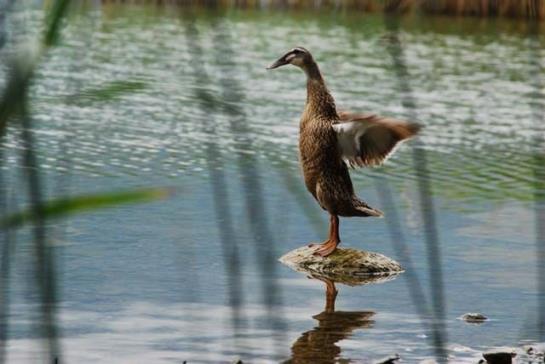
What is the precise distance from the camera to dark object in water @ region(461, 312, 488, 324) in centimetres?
601

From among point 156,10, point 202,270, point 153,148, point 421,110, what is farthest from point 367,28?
point 202,270

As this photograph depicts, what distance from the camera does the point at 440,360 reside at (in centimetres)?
496

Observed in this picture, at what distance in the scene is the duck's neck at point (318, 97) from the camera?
6.89 meters

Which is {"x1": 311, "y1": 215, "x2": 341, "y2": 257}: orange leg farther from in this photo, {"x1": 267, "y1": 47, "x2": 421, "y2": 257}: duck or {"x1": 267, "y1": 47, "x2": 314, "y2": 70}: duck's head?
{"x1": 267, "y1": 47, "x2": 314, "y2": 70}: duck's head

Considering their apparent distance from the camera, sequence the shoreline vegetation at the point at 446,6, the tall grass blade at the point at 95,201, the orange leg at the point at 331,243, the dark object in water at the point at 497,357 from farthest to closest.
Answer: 1. the shoreline vegetation at the point at 446,6
2. the orange leg at the point at 331,243
3. the dark object in water at the point at 497,357
4. the tall grass blade at the point at 95,201

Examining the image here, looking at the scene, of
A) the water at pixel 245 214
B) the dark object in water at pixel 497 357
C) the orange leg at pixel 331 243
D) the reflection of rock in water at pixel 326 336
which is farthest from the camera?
the orange leg at pixel 331 243

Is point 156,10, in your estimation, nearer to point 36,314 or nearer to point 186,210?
point 186,210

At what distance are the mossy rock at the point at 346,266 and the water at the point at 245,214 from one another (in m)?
0.11

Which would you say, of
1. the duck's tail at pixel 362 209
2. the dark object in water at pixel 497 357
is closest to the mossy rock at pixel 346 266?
the duck's tail at pixel 362 209

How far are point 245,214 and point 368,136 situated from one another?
1663mm

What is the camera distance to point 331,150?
6820 mm

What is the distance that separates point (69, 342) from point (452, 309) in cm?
183

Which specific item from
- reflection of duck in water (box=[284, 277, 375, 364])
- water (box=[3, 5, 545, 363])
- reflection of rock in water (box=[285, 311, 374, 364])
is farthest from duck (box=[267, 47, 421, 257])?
reflection of rock in water (box=[285, 311, 374, 364])

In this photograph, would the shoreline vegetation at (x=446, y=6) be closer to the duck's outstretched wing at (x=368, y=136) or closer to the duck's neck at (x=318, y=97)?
the duck's neck at (x=318, y=97)
